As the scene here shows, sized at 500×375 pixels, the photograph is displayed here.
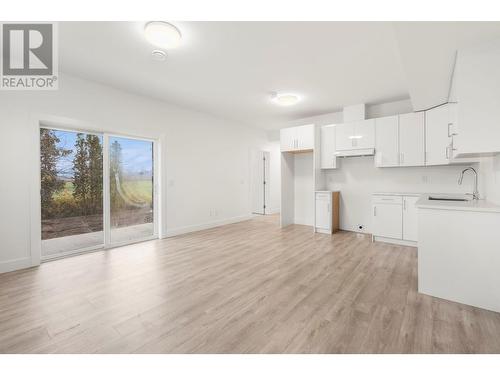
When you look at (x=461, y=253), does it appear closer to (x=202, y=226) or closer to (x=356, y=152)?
(x=356, y=152)

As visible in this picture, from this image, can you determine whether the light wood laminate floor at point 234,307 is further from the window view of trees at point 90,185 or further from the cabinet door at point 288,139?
the cabinet door at point 288,139

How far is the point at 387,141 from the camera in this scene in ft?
14.6

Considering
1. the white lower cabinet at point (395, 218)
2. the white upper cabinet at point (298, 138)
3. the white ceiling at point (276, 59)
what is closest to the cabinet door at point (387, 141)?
the white ceiling at point (276, 59)

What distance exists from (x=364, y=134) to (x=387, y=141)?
45 cm

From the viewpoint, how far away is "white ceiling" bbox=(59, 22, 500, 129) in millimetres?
2330

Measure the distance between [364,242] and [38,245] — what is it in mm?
5374

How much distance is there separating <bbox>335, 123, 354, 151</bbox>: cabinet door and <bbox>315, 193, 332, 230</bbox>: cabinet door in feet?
3.58

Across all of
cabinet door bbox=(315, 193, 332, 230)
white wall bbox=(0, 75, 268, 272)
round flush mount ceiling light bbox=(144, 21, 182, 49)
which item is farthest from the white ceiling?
cabinet door bbox=(315, 193, 332, 230)

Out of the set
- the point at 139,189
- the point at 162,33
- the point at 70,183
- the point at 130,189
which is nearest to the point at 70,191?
the point at 70,183

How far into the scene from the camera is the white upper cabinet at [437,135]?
3840 millimetres

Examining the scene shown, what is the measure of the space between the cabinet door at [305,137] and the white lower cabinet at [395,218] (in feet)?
5.85

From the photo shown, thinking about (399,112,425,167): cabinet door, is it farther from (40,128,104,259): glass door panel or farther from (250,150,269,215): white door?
(40,128,104,259): glass door panel

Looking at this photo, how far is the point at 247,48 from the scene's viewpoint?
2781 millimetres
